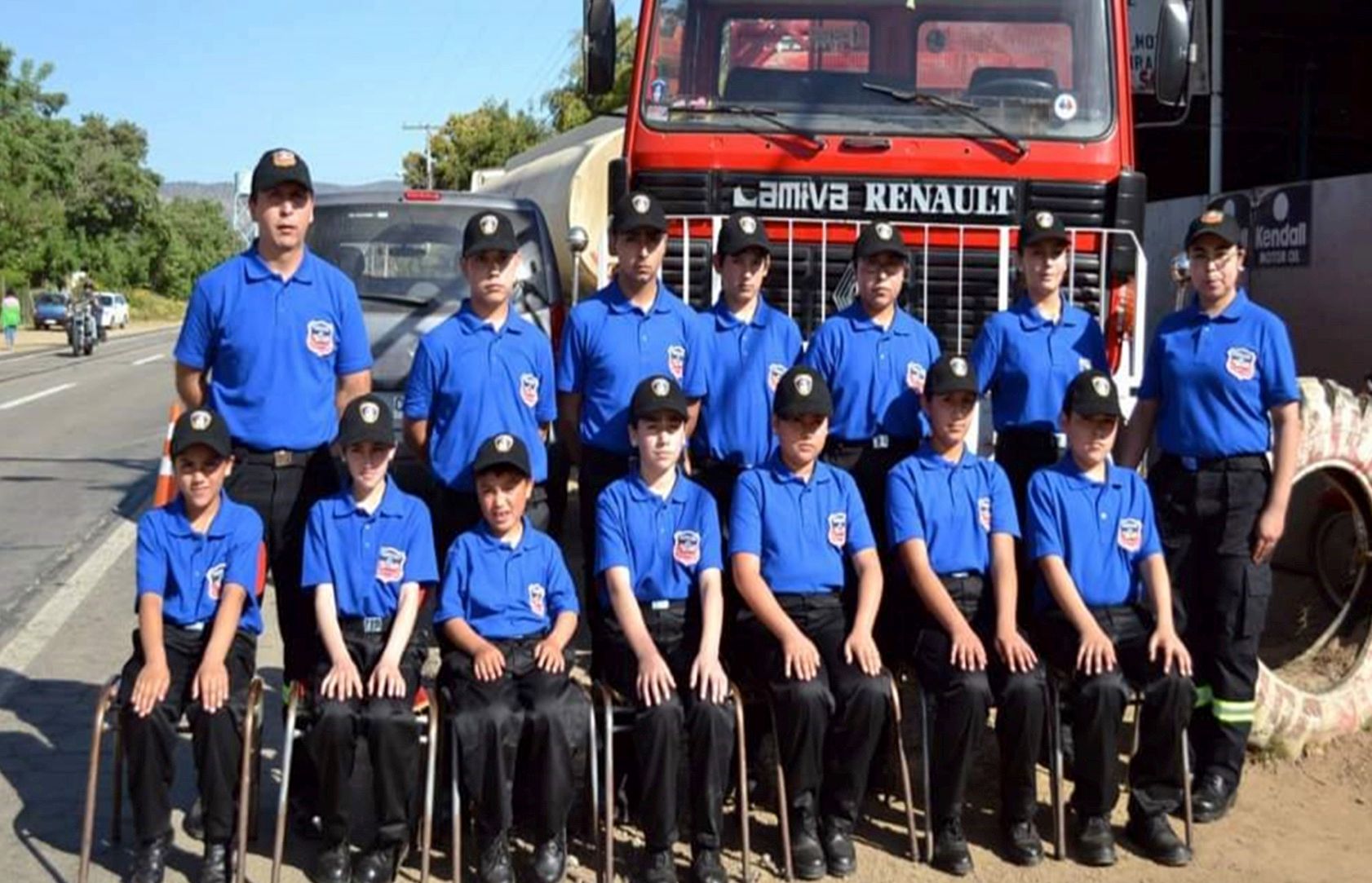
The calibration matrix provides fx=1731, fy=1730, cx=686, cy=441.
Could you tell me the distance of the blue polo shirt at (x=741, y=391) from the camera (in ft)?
19.8

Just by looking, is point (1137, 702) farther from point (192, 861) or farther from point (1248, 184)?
point (1248, 184)

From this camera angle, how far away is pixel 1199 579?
233 inches

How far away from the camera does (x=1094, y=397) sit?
5586 millimetres

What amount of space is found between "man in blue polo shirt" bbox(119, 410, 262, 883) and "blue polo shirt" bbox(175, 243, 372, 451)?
0.25 metres

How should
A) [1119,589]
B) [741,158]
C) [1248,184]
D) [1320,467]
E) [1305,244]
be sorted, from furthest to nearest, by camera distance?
[1248,184], [1305,244], [741,158], [1320,467], [1119,589]

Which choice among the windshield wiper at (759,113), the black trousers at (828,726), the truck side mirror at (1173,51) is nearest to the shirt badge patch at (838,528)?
the black trousers at (828,726)

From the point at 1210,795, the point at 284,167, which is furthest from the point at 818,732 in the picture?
the point at 284,167

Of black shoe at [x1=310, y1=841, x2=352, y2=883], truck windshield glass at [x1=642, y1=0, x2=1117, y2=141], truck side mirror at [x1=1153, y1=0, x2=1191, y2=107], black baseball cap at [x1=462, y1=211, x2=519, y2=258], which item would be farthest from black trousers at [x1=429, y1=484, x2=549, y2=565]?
truck side mirror at [x1=1153, y1=0, x2=1191, y2=107]

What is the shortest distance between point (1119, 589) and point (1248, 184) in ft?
53.8

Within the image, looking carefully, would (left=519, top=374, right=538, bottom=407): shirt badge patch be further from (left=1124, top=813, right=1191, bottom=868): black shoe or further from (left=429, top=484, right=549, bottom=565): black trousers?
(left=1124, top=813, right=1191, bottom=868): black shoe

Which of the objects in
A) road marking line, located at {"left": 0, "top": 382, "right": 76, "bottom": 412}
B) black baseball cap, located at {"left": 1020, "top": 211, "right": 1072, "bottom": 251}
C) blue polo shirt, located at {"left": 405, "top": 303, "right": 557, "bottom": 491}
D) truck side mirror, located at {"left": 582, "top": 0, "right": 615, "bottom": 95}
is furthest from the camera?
road marking line, located at {"left": 0, "top": 382, "right": 76, "bottom": 412}

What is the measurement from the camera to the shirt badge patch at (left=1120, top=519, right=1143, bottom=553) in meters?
5.64

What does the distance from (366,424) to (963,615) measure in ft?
6.56

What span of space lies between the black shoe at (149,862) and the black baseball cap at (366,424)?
130 centimetres
